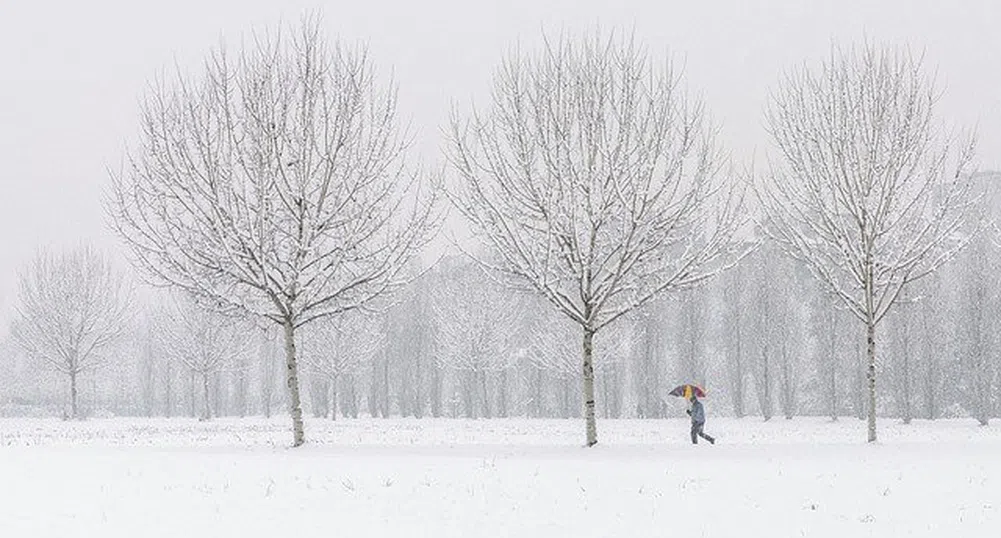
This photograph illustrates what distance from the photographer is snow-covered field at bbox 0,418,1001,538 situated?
927cm

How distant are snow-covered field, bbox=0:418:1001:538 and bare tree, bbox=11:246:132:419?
32.5 m

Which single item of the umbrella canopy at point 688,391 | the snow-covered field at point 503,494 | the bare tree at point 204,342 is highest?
the bare tree at point 204,342

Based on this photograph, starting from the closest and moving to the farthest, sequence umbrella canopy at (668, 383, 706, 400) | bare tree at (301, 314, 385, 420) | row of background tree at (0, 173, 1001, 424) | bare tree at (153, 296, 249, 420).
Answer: umbrella canopy at (668, 383, 706, 400) → row of background tree at (0, 173, 1001, 424) → bare tree at (153, 296, 249, 420) → bare tree at (301, 314, 385, 420)

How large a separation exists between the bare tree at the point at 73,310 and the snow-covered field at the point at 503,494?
32.5 meters

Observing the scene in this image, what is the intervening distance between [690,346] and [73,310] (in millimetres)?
34555

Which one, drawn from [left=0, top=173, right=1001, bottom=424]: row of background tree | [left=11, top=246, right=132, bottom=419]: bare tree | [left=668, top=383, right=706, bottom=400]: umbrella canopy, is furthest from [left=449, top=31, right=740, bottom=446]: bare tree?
[left=11, top=246, right=132, bottom=419]: bare tree

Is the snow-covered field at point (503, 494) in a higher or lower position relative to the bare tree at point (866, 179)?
lower

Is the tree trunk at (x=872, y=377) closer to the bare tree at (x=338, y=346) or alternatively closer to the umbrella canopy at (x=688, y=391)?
the umbrella canopy at (x=688, y=391)

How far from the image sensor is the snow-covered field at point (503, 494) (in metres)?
9.27

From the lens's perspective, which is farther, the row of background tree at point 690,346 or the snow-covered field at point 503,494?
the row of background tree at point 690,346

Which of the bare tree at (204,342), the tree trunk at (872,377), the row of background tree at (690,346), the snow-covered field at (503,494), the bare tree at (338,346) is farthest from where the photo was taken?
the bare tree at (338,346)

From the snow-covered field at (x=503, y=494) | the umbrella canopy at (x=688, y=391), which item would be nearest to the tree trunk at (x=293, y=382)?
the snow-covered field at (x=503, y=494)

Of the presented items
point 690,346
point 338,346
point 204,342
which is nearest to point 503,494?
point 338,346

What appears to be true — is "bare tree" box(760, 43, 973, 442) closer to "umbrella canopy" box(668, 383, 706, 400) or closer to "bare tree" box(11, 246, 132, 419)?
"umbrella canopy" box(668, 383, 706, 400)
